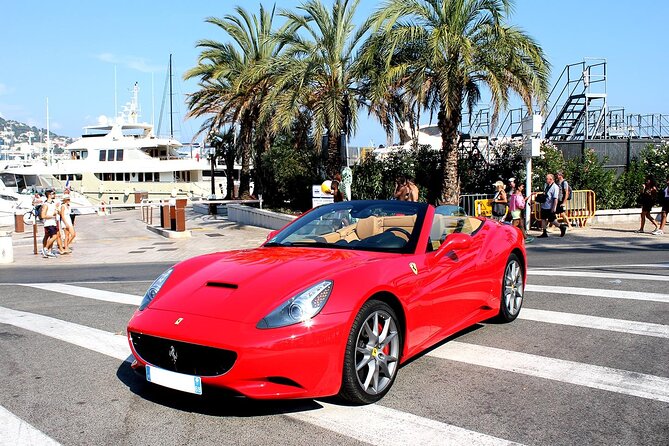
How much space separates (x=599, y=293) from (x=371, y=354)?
16.2 ft

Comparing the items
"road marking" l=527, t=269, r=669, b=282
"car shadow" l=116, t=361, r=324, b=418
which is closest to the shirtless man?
"road marking" l=527, t=269, r=669, b=282

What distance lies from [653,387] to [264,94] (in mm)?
20766

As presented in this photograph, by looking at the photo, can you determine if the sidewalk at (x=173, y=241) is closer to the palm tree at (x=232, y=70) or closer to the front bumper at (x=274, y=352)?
the palm tree at (x=232, y=70)

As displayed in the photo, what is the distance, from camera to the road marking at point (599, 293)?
7.86m

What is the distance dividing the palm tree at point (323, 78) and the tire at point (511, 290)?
1368cm

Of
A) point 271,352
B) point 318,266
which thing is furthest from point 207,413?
point 318,266

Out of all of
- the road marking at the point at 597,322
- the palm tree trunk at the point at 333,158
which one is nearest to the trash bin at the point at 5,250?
the palm tree trunk at the point at 333,158

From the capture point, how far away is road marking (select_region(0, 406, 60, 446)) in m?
3.86

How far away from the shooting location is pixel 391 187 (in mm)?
21094

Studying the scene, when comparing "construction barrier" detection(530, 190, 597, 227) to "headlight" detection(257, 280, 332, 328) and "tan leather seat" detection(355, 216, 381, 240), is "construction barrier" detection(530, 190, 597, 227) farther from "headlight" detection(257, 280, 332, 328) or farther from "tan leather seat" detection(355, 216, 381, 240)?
"headlight" detection(257, 280, 332, 328)

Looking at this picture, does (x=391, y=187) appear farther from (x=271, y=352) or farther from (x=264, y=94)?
(x=271, y=352)

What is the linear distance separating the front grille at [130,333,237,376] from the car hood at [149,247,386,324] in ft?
0.77

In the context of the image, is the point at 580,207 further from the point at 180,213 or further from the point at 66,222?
the point at 66,222

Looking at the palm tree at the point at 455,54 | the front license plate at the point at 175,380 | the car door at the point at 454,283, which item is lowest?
the front license plate at the point at 175,380
